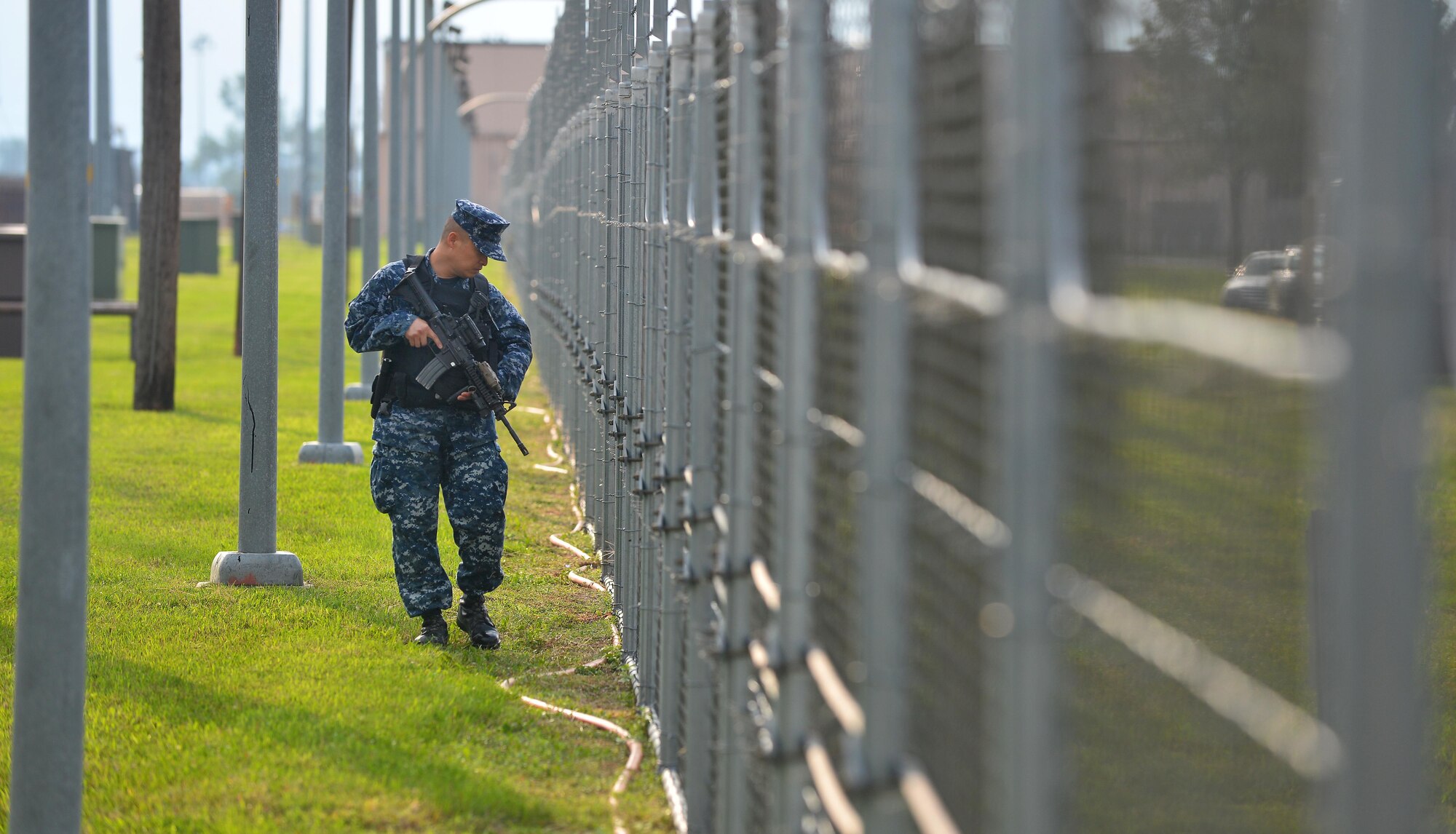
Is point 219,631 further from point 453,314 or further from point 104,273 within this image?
point 104,273

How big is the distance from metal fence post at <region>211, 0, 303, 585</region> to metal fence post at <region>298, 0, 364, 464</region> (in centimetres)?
435

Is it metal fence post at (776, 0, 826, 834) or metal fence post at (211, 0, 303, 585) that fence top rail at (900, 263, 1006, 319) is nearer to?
metal fence post at (776, 0, 826, 834)

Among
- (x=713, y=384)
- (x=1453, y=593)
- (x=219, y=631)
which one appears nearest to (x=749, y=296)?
(x=713, y=384)

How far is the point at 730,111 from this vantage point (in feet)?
14.4

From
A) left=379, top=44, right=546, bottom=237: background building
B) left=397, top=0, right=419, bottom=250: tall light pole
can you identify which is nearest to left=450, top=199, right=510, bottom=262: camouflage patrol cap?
left=397, top=0, right=419, bottom=250: tall light pole

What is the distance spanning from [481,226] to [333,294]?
660cm

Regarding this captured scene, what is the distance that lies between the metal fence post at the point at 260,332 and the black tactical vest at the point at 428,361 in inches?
61.4

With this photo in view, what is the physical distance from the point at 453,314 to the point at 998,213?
19.0ft

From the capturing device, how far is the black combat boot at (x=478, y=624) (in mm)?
7750

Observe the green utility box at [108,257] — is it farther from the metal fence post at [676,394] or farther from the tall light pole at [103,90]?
the metal fence post at [676,394]

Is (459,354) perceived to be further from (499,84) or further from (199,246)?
(499,84)

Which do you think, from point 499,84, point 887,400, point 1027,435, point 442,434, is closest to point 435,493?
point 442,434

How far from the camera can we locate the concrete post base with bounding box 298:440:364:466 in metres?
14.1

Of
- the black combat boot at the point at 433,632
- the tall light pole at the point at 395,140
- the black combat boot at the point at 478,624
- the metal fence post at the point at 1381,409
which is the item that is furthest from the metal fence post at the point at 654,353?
the tall light pole at the point at 395,140
